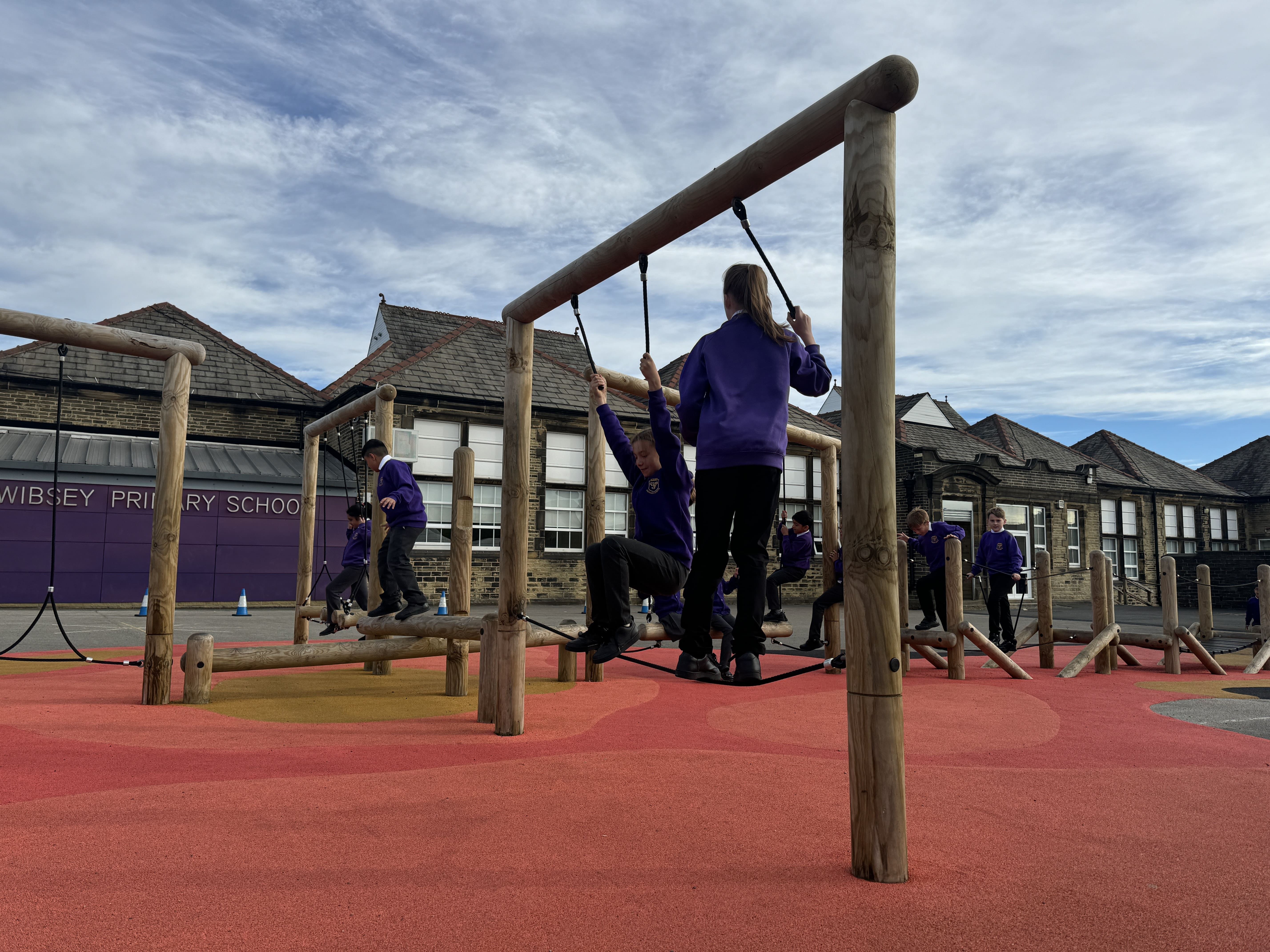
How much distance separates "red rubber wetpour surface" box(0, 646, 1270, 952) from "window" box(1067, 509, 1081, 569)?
29.1 metres

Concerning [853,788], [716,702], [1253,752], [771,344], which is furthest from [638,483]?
[1253,752]

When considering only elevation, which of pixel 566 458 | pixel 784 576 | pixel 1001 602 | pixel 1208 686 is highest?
pixel 566 458

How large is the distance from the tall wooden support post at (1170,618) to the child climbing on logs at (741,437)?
7860 millimetres

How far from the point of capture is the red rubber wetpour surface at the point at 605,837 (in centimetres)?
249

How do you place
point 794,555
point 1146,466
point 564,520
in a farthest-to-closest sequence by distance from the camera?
point 1146,466 < point 564,520 < point 794,555

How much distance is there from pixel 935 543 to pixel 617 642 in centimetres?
750

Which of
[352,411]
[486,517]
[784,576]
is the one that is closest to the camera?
[352,411]

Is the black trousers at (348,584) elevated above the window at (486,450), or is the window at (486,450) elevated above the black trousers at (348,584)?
the window at (486,450)

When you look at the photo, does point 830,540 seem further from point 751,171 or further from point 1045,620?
point 751,171

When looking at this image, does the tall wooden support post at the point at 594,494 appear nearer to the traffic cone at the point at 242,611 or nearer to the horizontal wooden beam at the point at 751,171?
the horizontal wooden beam at the point at 751,171

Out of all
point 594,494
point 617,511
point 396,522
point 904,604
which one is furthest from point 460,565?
point 617,511

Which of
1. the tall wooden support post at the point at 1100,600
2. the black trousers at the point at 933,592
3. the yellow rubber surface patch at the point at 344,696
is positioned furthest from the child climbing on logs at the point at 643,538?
the tall wooden support post at the point at 1100,600

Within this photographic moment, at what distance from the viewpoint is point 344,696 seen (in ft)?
23.9

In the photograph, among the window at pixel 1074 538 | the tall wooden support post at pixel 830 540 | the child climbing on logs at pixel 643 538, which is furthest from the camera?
the window at pixel 1074 538
